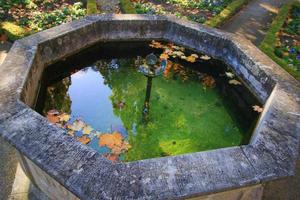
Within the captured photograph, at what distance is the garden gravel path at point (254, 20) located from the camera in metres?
8.21

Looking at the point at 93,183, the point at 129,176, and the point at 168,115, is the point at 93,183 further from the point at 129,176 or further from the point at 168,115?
the point at 168,115

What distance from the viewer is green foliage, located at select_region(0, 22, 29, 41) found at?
6.76 meters

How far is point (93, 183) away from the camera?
2.74m

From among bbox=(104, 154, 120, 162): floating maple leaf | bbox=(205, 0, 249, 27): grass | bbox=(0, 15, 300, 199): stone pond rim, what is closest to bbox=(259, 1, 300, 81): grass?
bbox=(205, 0, 249, 27): grass

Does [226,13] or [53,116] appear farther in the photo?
[226,13]

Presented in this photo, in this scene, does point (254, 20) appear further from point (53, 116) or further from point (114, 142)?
point (53, 116)

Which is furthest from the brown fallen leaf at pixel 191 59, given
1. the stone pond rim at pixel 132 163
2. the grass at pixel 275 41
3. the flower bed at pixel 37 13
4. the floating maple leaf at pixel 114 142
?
the flower bed at pixel 37 13

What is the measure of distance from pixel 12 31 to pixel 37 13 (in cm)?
155

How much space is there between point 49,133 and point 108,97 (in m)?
1.91

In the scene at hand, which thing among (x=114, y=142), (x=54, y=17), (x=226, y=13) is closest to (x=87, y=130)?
(x=114, y=142)

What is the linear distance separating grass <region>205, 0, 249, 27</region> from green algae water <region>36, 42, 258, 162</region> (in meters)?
2.27

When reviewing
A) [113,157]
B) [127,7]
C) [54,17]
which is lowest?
[113,157]

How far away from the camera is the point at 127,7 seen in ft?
26.8

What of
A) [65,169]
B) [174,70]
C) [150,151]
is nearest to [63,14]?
[174,70]
